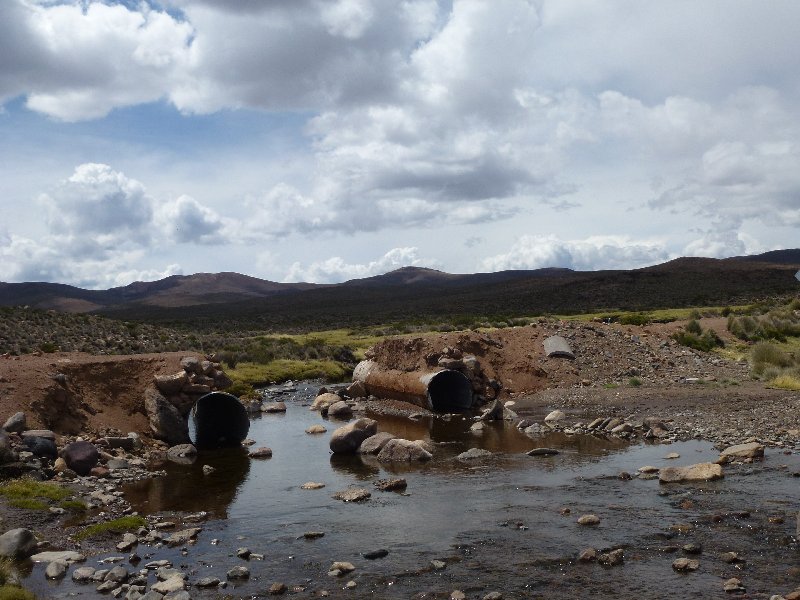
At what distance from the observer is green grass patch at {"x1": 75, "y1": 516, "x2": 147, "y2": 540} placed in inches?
572

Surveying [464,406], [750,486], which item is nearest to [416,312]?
[464,406]

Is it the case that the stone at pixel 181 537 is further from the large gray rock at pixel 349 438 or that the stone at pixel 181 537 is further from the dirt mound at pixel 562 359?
the dirt mound at pixel 562 359

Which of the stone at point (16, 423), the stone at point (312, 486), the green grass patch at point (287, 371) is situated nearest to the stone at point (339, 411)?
the green grass patch at point (287, 371)

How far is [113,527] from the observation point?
48.7ft

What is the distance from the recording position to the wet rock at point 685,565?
11.4 meters

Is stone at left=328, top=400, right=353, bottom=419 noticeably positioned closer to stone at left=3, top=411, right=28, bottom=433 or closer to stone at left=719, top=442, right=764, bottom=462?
stone at left=3, top=411, right=28, bottom=433

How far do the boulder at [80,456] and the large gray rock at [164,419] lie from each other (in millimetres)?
4067

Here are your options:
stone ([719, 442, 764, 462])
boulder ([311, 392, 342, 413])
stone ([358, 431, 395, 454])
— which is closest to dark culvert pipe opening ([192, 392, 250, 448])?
stone ([358, 431, 395, 454])

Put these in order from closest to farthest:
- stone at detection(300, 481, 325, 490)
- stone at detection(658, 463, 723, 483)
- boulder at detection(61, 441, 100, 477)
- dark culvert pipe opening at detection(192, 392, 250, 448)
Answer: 1. stone at detection(658, 463, 723, 483)
2. stone at detection(300, 481, 325, 490)
3. boulder at detection(61, 441, 100, 477)
4. dark culvert pipe opening at detection(192, 392, 250, 448)

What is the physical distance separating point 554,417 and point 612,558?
1463 cm

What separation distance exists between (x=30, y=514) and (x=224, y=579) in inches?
237

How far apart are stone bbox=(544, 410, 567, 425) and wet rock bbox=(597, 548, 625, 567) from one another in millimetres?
13884

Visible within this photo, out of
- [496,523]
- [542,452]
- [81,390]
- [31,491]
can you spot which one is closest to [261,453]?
[81,390]

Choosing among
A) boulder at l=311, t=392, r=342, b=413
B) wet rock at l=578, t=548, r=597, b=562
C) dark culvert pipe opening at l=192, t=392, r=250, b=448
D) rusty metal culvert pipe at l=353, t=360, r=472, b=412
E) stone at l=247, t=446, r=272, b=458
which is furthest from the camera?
boulder at l=311, t=392, r=342, b=413
